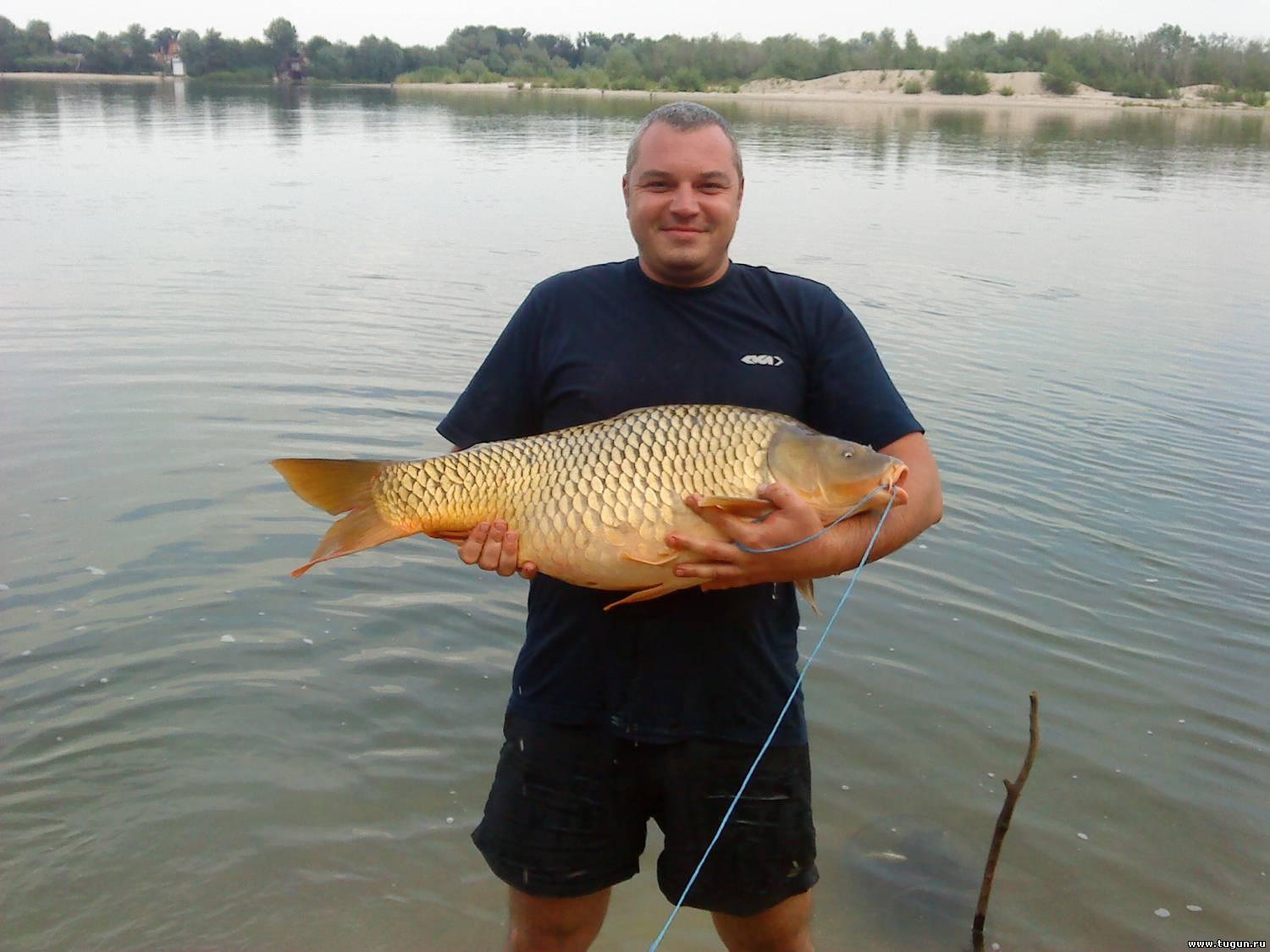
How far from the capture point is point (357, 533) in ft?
8.46

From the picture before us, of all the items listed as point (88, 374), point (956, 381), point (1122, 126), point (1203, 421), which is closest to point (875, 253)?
point (956, 381)

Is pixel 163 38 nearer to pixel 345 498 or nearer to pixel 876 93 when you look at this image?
pixel 876 93

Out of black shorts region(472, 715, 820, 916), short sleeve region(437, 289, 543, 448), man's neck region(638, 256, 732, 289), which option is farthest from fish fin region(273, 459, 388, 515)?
man's neck region(638, 256, 732, 289)

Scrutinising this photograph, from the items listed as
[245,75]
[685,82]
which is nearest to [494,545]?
[685,82]

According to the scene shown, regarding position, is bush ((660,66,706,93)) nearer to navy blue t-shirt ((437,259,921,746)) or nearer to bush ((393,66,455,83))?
bush ((393,66,455,83))

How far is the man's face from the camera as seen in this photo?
8.02 ft

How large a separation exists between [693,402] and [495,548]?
530mm

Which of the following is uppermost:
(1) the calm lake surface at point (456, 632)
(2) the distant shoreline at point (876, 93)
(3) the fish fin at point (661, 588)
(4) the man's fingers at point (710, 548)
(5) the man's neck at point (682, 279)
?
(2) the distant shoreline at point (876, 93)

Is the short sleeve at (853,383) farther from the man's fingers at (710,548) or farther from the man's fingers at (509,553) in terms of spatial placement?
the man's fingers at (509,553)

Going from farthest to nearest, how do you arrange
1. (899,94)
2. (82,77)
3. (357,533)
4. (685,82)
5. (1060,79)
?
1. (82,77)
2. (685,82)
3. (899,94)
4. (1060,79)
5. (357,533)

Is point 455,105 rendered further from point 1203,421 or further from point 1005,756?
point 1005,756

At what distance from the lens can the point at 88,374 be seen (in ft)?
28.6

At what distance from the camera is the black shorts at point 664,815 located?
8.10ft

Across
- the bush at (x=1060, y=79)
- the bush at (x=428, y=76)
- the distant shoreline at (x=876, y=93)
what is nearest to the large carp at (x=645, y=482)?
the distant shoreline at (x=876, y=93)
